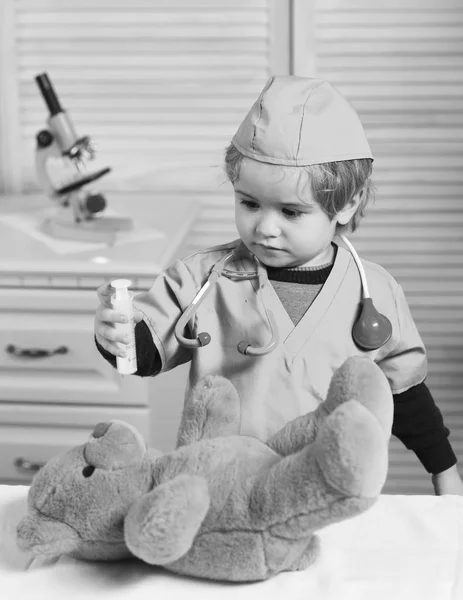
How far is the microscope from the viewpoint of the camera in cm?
194

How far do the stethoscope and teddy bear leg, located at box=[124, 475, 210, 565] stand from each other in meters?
0.28

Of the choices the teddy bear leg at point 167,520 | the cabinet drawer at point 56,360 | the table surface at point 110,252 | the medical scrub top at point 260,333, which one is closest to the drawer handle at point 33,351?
the cabinet drawer at point 56,360

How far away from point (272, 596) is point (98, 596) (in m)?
0.16

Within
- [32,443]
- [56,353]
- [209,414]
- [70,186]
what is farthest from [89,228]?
[209,414]

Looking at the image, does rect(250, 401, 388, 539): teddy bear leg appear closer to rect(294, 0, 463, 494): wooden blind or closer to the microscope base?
the microscope base

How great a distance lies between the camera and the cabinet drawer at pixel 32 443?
6.19 ft

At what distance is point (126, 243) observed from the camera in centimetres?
188

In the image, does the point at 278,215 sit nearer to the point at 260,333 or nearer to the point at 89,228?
the point at 260,333

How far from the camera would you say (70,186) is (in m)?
1.97

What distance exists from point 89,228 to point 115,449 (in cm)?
115

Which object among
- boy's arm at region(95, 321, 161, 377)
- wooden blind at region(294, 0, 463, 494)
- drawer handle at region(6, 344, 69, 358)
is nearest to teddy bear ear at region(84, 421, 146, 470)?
boy's arm at region(95, 321, 161, 377)

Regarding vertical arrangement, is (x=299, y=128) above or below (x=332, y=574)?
above

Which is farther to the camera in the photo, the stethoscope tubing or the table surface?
the table surface

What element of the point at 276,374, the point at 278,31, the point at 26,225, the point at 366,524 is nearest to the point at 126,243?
the point at 26,225
